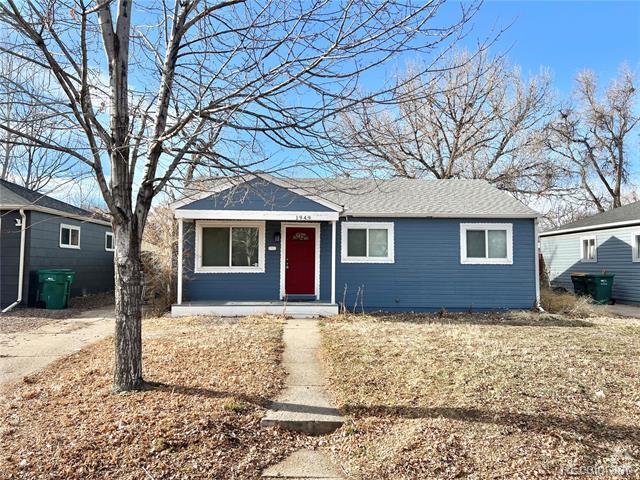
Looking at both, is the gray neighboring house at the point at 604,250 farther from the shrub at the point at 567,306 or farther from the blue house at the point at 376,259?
the blue house at the point at 376,259

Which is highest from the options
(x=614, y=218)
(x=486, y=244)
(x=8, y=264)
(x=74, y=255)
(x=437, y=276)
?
(x=614, y=218)

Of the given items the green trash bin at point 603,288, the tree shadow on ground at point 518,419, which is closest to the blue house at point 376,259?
the green trash bin at point 603,288

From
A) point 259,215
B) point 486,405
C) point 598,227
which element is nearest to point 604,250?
point 598,227

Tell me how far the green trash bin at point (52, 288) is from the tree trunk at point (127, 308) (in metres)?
8.68

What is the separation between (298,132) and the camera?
4090 mm

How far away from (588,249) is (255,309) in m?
14.4

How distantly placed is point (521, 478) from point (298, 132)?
3.44 m

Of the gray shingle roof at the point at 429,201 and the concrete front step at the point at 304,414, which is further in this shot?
the gray shingle roof at the point at 429,201

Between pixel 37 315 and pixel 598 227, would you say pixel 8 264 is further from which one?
pixel 598 227

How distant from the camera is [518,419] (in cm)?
Result: 391

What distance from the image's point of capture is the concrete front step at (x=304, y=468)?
10.2ft

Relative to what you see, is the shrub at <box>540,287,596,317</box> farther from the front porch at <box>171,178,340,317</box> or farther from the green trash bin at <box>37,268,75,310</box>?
the green trash bin at <box>37,268,75,310</box>

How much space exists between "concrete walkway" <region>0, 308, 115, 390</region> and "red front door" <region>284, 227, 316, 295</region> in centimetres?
472

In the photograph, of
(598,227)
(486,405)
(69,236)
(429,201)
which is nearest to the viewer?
(486,405)
